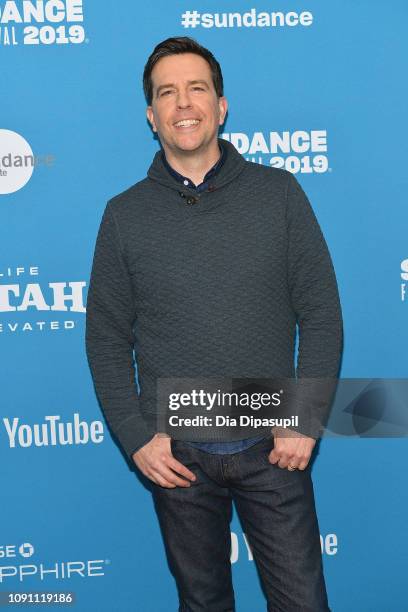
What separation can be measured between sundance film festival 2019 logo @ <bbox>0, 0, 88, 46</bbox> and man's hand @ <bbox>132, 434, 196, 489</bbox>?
1.07 m

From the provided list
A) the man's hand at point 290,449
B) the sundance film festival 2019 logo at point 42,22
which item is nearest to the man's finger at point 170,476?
the man's hand at point 290,449

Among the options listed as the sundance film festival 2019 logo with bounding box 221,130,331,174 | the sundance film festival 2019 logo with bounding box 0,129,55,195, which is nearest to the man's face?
the sundance film festival 2019 logo with bounding box 221,130,331,174

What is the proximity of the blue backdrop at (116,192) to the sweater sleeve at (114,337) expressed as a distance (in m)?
0.38

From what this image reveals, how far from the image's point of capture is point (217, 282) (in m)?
1.62

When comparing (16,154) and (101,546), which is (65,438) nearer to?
(101,546)

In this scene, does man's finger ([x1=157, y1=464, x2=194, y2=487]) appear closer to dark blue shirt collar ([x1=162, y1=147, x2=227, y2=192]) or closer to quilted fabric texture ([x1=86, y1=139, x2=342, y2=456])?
quilted fabric texture ([x1=86, y1=139, x2=342, y2=456])

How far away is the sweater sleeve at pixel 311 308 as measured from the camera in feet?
5.40

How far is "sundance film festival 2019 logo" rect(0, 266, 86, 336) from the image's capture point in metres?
2.09

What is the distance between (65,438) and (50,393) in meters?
0.14

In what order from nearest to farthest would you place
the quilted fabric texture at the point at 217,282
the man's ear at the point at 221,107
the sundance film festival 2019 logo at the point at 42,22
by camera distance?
the quilted fabric texture at the point at 217,282
the man's ear at the point at 221,107
the sundance film festival 2019 logo at the point at 42,22

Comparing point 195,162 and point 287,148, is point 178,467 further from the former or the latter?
point 287,148

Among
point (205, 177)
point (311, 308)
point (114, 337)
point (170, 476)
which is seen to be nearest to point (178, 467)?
point (170, 476)

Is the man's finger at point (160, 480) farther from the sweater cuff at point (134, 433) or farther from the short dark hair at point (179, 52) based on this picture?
the short dark hair at point (179, 52)

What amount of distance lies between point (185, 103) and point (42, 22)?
1.95 ft
